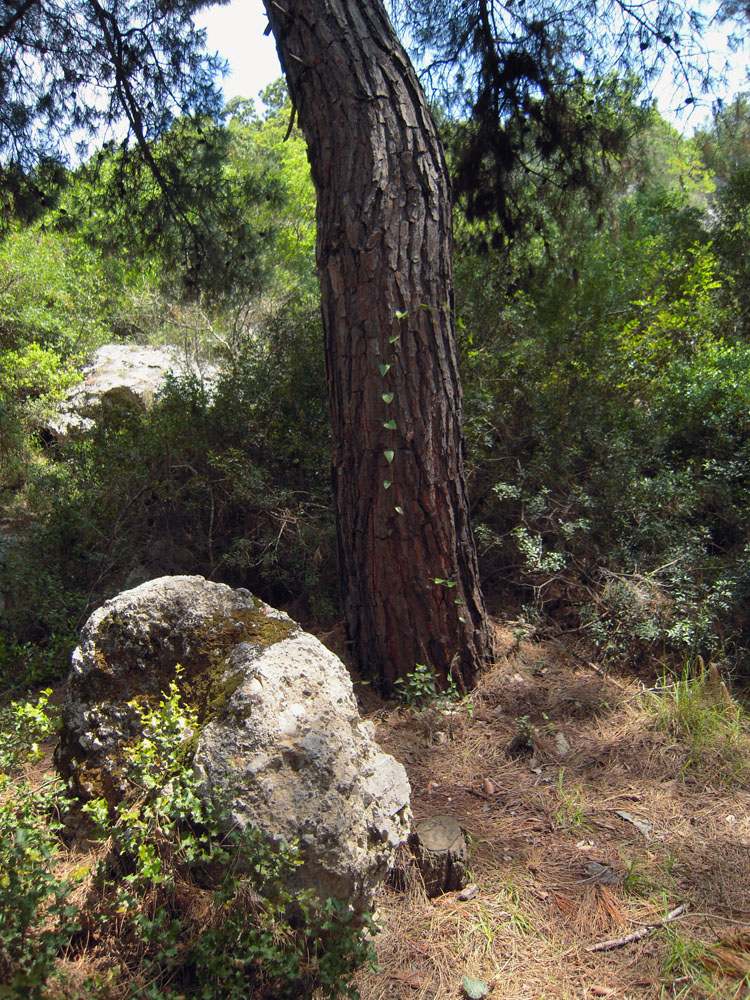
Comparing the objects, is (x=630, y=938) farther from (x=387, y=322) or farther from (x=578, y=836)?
(x=387, y=322)

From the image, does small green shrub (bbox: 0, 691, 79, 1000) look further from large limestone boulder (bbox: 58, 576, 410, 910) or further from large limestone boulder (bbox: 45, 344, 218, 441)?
large limestone boulder (bbox: 45, 344, 218, 441)

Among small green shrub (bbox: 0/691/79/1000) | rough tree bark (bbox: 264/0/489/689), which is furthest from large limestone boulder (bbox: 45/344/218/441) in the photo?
small green shrub (bbox: 0/691/79/1000)

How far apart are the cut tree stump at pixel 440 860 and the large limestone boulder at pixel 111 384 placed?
7.52 meters

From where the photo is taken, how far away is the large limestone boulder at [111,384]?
30.9ft

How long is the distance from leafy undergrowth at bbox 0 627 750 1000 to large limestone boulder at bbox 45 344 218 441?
7.02m

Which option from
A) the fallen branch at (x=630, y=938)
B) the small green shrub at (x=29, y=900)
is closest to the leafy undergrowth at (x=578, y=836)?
the fallen branch at (x=630, y=938)

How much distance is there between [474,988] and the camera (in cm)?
204

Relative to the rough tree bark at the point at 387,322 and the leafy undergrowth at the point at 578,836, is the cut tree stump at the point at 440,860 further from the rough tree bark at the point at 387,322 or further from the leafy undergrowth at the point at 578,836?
the rough tree bark at the point at 387,322

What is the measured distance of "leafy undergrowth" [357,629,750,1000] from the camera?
6.89ft

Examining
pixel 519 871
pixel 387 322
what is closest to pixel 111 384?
pixel 387 322

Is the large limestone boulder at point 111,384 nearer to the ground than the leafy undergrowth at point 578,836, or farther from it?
farther from it

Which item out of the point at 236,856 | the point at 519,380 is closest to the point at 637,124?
the point at 519,380

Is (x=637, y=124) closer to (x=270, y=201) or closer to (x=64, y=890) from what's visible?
(x=270, y=201)

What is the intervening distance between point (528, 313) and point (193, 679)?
14.3 feet
